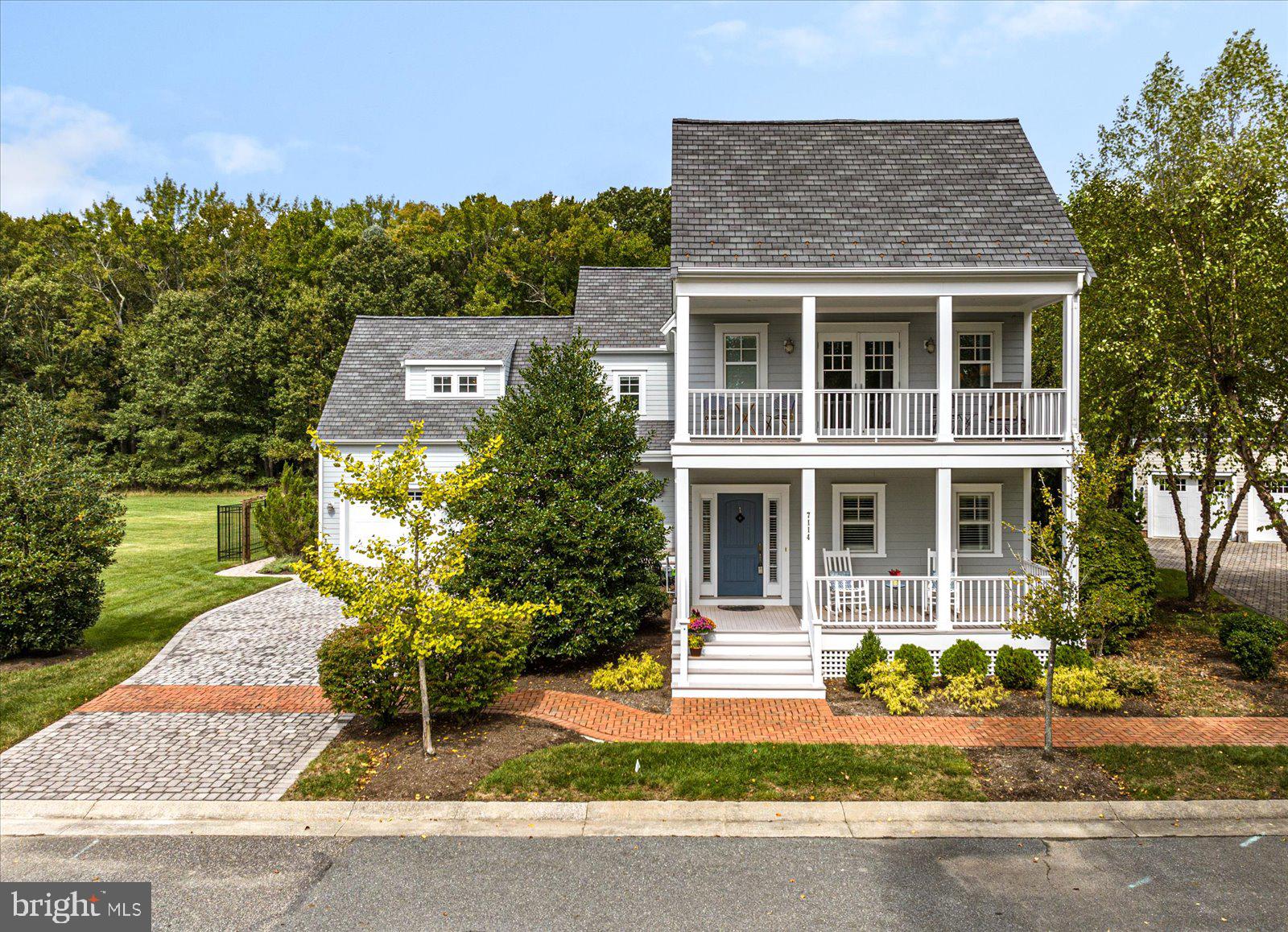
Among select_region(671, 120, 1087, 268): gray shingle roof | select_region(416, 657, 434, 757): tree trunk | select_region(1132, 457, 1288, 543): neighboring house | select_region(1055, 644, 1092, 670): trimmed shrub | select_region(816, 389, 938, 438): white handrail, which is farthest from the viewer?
select_region(1132, 457, 1288, 543): neighboring house

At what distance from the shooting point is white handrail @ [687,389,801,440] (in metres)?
14.0

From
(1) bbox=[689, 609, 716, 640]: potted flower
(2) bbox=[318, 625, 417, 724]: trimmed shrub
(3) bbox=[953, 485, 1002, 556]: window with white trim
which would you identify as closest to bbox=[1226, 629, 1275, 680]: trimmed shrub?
(3) bbox=[953, 485, 1002, 556]: window with white trim

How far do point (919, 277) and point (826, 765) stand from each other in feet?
28.0

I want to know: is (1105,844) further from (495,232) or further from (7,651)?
(495,232)

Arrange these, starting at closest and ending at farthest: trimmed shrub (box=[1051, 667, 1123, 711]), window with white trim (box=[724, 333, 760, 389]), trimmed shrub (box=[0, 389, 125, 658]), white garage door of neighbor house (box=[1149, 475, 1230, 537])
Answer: trimmed shrub (box=[1051, 667, 1123, 711])
trimmed shrub (box=[0, 389, 125, 658])
window with white trim (box=[724, 333, 760, 389])
white garage door of neighbor house (box=[1149, 475, 1230, 537])

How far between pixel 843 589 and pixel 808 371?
4005 mm

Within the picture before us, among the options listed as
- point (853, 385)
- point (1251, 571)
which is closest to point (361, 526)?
point (853, 385)

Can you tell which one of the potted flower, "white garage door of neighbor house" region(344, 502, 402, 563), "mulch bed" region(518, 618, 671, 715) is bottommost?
"mulch bed" region(518, 618, 671, 715)

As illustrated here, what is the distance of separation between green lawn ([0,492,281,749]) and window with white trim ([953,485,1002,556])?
52.2 feet

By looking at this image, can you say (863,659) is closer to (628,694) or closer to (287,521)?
(628,694)

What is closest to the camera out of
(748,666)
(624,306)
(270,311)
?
(748,666)

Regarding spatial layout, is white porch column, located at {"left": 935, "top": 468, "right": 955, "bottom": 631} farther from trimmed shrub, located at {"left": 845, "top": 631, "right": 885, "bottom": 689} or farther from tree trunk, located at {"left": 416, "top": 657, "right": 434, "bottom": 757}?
tree trunk, located at {"left": 416, "top": 657, "right": 434, "bottom": 757}

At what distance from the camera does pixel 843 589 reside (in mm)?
13984

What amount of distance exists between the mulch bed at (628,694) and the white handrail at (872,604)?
2928 mm
